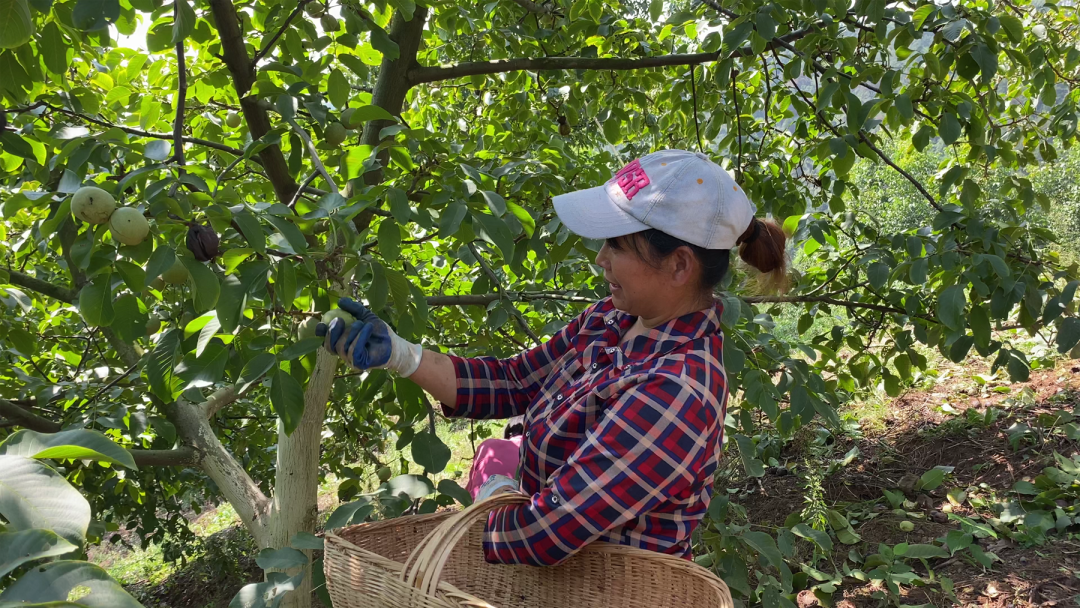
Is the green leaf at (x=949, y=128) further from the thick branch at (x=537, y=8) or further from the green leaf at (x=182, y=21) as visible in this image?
the green leaf at (x=182, y=21)

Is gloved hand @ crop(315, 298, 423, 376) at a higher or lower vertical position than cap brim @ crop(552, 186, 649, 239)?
lower

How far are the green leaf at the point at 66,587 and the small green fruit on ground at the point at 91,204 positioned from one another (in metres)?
0.94

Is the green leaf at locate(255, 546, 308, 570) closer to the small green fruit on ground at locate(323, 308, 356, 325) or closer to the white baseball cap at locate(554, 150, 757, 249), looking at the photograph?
the small green fruit on ground at locate(323, 308, 356, 325)

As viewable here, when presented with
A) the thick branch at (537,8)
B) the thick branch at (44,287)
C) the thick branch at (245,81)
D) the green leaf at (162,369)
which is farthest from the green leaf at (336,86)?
the thick branch at (537,8)

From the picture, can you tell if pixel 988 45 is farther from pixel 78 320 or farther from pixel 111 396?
pixel 78 320

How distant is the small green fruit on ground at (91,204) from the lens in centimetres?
122

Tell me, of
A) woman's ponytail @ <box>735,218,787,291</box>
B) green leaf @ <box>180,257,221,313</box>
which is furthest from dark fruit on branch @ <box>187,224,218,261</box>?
woman's ponytail @ <box>735,218,787,291</box>

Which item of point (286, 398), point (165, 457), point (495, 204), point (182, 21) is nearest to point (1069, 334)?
point (495, 204)

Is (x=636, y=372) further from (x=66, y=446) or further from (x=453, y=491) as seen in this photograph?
(x=66, y=446)

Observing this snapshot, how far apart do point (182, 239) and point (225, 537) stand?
4.28 metres

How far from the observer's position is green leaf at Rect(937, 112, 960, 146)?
2.15m

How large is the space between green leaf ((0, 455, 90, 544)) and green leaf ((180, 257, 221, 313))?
66cm

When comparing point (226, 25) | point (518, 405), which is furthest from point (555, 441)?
point (226, 25)

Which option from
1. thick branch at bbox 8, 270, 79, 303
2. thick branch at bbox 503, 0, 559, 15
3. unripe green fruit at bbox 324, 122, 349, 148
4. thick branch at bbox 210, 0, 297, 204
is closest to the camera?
thick branch at bbox 210, 0, 297, 204
